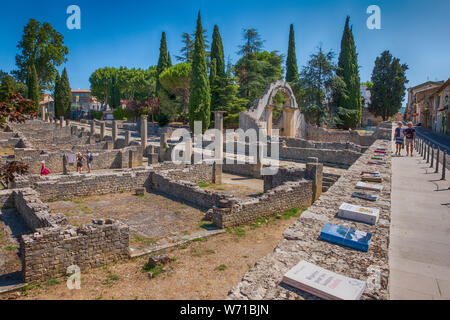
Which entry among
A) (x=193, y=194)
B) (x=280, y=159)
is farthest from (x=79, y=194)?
(x=280, y=159)

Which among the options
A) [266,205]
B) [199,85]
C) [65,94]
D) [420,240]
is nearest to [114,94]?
[65,94]

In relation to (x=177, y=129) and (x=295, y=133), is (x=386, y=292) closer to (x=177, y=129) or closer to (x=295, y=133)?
(x=295, y=133)

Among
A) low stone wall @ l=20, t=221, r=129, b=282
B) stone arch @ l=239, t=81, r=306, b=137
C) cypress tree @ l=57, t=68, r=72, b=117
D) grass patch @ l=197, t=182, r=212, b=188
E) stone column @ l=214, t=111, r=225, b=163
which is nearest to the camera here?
low stone wall @ l=20, t=221, r=129, b=282

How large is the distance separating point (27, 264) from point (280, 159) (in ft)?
62.3

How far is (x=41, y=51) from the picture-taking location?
52.3m

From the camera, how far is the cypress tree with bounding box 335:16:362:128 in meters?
37.7

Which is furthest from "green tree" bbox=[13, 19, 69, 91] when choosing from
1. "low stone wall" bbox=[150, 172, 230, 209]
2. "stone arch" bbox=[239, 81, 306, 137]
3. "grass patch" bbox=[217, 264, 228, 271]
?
"grass patch" bbox=[217, 264, 228, 271]

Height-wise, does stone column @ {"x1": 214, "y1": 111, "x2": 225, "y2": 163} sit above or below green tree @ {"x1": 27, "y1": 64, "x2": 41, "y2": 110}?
below

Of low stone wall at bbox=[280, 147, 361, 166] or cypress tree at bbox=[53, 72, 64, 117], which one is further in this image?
cypress tree at bbox=[53, 72, 64, 117]

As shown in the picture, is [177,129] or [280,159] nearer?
[280,159]

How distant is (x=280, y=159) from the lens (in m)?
23.3

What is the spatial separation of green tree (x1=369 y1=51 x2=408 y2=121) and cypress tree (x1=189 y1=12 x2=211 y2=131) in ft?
97.3

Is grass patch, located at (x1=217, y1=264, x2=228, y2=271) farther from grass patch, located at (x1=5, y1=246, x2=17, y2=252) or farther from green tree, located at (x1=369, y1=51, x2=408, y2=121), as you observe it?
green tree, located at (x1=369, y1=51, x2=408, y2=121)

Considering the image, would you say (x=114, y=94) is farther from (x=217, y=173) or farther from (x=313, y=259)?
(x=313, y=259)
